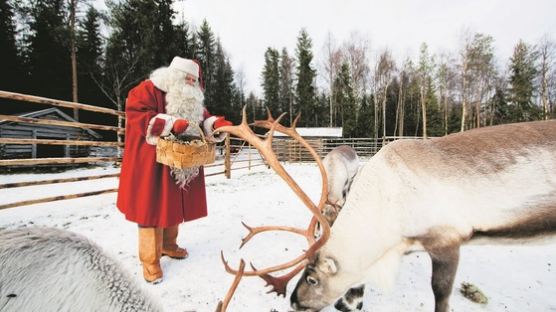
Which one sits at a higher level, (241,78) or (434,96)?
(241,78)

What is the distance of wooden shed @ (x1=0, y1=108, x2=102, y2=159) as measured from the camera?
12007 millimetres

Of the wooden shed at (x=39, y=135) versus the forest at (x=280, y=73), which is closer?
the wooden shed at (x=39, y=135)

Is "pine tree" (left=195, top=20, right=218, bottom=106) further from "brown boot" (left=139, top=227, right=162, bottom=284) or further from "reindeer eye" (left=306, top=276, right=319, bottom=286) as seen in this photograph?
"reindeer eye" (left=306, top=276, right=319, bottom=286)

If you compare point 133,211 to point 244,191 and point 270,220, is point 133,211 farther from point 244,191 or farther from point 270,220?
point 244,191

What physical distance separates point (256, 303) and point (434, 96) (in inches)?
1402

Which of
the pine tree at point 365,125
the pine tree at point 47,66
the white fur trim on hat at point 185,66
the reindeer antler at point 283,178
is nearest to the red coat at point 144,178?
the white fur trim on hat at point 185,66

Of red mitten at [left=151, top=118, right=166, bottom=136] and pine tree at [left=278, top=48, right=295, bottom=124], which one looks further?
pine tree at [left=278, top=48, right=295, bottom=124]

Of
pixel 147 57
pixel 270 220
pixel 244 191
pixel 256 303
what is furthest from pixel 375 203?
pixel 147 57

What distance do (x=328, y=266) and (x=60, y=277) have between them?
1427 millimetres

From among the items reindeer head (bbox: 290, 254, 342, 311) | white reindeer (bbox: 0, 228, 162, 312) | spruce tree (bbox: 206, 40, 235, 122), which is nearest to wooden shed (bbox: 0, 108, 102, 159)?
spruce tree (bbox: 206, 40, 235, 122)

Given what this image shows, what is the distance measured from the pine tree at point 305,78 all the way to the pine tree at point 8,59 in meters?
25.3

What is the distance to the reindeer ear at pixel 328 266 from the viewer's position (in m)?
1.81

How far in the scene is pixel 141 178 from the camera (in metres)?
2.46

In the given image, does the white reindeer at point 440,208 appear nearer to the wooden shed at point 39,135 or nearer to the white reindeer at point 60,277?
the white reindeer at point 60,277
